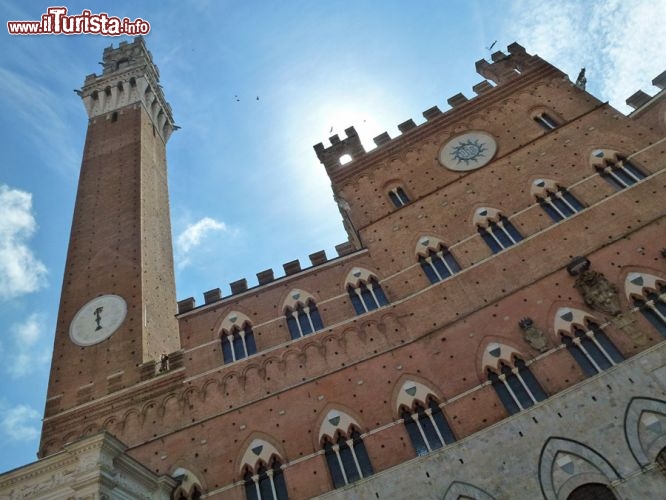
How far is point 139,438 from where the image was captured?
539 inches

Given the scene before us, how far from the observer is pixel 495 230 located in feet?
51.5

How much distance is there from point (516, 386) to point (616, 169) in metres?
8.01

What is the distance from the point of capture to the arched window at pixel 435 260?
15281 mm

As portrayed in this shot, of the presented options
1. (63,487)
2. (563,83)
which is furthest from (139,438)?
(563,83)

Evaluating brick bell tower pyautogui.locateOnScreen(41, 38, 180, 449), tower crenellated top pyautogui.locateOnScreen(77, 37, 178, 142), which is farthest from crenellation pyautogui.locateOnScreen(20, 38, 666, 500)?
tower crenellated top pyautogui.locateOnScreen(77, 37, 178, 142)

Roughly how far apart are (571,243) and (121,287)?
15.0 meters

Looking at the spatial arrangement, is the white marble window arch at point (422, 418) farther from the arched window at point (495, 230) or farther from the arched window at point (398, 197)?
the arched window at point (398, 197)

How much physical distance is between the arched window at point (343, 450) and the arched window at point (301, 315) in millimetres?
2854

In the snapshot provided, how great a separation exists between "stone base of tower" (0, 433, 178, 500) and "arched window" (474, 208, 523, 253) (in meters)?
11.7

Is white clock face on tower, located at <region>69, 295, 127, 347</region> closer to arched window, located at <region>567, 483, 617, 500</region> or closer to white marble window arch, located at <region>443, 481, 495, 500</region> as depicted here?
white marble window arch, located at <region>443, 481, 495, 500</region>

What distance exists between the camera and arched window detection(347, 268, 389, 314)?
15.3 meters

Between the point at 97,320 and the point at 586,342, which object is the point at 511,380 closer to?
the point at 586,342

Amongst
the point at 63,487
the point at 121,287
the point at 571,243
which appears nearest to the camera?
the point at 63,487

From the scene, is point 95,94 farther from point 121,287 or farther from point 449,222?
point 449,222
